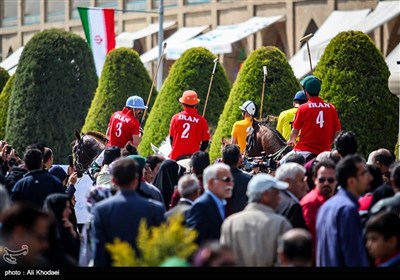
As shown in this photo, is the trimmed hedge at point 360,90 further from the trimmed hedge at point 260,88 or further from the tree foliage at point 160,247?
the tree foliage at point 160,247

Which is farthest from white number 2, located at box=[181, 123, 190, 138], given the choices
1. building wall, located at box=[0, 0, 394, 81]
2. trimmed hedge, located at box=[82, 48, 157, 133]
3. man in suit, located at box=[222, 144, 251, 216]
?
building wall, located at box=[0, 0, 394, 81]

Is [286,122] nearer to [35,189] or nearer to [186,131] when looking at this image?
[186,131]

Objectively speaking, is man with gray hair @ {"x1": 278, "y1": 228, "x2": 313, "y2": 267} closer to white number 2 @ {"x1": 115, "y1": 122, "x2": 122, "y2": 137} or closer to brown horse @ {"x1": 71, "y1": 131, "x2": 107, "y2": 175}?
brown horse @ {"x1": 71, "y1": 131, "x2": 107, "y2": 175}

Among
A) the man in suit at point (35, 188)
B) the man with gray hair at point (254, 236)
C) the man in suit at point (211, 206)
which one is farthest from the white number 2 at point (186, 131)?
the man with gray hair at point (254, 236)

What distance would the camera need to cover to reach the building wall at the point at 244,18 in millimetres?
46363

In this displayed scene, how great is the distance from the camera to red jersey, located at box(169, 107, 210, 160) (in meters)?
20.0

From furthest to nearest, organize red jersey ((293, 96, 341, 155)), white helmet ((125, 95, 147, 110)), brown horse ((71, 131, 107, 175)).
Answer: white helmet ((125, 95, 147, 110)) < brown horse ((71, 131, 107, 175)) < red jersey ((293, 96, 341, 155))

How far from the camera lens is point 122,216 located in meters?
10.9

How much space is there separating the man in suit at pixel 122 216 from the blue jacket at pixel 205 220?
49cm

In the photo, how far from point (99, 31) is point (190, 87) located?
48.6 feet

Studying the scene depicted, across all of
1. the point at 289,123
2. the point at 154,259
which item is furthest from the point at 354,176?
the point at 289,123

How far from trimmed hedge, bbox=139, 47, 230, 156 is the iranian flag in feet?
42.3

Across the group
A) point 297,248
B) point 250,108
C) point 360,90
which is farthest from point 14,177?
point 297,248

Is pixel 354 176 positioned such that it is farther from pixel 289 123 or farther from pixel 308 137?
pixel 289 123
